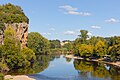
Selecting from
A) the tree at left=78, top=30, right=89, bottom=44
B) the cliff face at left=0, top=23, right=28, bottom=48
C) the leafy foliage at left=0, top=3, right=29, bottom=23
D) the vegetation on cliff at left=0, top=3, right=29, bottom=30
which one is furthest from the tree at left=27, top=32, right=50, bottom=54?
the cliff face at left=0, top=23, right=28, bottom=48

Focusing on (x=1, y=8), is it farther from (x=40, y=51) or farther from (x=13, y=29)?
(x=40, y=51)

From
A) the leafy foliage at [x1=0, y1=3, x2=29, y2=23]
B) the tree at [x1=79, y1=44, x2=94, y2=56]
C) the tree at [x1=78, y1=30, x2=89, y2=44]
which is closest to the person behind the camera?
the leafy foliage at [x1=0, y1=3, x2=29, y2=23]

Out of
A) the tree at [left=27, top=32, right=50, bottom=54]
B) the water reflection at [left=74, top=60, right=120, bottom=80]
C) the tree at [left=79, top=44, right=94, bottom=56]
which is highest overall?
the tree at [left=27, top=32, right=50, bottom=54]

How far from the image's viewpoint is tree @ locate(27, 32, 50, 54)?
176 meters

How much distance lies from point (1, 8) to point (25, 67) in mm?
38795

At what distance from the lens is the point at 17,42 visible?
89.4 m

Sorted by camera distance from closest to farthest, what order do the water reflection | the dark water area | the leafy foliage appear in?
the dark water area, the water reflection, the leafy foliage

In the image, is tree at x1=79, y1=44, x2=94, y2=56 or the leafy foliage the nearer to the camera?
the leafy foliage

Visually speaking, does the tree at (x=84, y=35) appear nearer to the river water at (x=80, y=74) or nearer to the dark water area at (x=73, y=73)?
the dark water area at (x=73, y=73)

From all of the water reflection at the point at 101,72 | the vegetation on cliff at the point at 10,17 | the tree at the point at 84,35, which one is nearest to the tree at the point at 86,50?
the tree at the point at 84,35

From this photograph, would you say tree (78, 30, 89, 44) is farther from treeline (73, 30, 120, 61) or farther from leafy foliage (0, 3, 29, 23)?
leafy foliage (0, 3, 29, 23)

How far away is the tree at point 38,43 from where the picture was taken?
17638 cm

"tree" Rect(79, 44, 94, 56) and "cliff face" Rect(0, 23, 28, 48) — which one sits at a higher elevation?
"cliff face" Rect(0, 23, 28, 48)

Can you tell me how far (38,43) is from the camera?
587 feet
